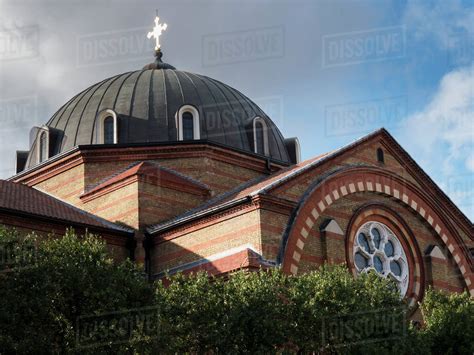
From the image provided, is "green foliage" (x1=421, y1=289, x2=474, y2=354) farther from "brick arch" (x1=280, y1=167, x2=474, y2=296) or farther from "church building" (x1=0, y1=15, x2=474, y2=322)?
"brick arch" (x1=280, y1=167, x2=474, y2=296)

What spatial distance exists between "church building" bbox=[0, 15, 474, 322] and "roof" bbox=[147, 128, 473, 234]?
6 centimetres

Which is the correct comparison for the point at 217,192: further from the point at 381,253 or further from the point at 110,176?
the point at 381,253

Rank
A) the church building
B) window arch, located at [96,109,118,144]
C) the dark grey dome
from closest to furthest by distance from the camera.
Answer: the church building, window arch, located at [96,109,118,144], the dark grey dome

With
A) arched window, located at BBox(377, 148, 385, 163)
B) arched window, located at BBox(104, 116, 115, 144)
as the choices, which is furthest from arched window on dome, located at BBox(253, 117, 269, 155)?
arched window, located at BBox(104, 116, 115, 144)

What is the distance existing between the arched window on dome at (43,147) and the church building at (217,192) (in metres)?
0.06

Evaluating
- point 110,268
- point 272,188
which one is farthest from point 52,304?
point 272,188

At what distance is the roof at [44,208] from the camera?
27.8 meters

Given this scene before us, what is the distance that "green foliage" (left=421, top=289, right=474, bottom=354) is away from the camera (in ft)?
82.9

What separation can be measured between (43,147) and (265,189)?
13242mm

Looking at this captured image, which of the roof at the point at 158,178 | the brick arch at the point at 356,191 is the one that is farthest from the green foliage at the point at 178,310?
the roof at the point at 158,178

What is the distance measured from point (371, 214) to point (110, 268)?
1269 cm

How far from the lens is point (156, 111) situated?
35438mm

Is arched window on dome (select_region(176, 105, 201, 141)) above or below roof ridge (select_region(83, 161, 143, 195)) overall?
above

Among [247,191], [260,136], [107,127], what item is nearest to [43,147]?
[107,127]
